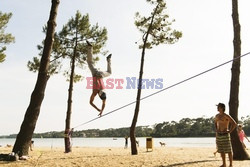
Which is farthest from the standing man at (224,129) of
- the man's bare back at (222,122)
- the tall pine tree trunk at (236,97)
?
the tall pine tree trunk at (236,97)

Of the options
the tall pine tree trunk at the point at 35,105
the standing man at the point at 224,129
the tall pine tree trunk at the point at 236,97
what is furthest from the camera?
the tall pine tree trunk at the point at 236,97

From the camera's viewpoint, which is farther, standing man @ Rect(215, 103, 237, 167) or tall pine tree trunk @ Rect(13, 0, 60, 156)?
tall pine tree trunk @ Rect(13, 0, 60, 156)

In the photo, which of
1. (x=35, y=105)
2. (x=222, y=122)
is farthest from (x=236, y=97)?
(x=35, y=105)

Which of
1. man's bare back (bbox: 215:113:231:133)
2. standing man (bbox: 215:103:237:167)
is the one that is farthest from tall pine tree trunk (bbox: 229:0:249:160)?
man's bare back (bbox: 215:113:231:133)

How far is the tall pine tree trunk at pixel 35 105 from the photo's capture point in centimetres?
1016

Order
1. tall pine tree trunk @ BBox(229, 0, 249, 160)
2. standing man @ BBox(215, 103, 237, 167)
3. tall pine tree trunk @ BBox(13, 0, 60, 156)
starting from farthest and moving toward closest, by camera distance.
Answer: tall pine tree trunk @ BBox(229, 0, 249, 160) → tall pine tree trunk @ BBox(13, 0, 60, 156) → standing man @ BBox(215, 103, 237, 167)

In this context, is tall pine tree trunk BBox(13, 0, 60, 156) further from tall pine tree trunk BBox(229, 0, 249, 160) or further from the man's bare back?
tall pine tree trunk BBox(229, 0, 249, 160)

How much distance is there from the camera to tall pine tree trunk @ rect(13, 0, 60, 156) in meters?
10.2

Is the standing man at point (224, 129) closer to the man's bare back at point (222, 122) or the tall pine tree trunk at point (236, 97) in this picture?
the man's bare back at point (222, 122)

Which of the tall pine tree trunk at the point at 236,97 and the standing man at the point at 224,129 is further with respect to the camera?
the tall pine tree trunk at the point at 236,97

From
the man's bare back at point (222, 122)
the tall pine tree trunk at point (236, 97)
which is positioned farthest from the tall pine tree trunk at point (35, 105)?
the tall pine tree trunk at point (236, 97)

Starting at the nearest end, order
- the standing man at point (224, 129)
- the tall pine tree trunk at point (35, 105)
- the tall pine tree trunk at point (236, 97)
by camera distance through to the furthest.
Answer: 1. the standing man at point (224, 129)
2. the tall pine tree trunk at point (35, 105)
3. the tall pine tree trunk at point (236, 97)

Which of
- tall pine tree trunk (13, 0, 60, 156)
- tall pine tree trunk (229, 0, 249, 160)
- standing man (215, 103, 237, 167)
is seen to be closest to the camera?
standing man (215, 103, 237, 167)

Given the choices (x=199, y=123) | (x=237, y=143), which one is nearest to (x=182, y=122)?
(x=199, y=123)
